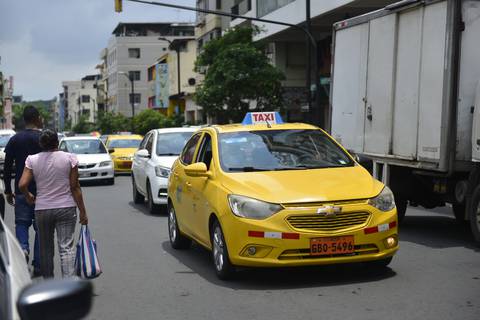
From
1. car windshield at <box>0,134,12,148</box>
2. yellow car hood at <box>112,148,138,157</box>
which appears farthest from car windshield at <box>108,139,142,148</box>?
car windshield at <box>0,134,12,148</box>

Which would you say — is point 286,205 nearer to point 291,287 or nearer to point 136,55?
point 291,287

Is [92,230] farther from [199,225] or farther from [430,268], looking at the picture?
[430,268]

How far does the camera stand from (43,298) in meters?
2.41

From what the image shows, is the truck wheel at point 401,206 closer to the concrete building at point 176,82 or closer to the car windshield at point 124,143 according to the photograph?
the car windshield at point 124,143

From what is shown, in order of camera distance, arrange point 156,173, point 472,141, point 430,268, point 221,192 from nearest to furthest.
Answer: point 221,192 → point 430,268 → point 472,141 → point 156,173

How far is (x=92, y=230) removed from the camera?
523 inches

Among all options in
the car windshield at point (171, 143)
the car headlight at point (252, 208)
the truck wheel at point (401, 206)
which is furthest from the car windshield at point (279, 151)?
the car windshield at point (171, 143)

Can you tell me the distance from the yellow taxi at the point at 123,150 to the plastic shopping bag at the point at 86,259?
66.7ft

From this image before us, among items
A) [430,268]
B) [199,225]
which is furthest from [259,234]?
[430,268]

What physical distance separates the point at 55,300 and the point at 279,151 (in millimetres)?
6973

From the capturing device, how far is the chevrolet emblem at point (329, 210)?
7898mm

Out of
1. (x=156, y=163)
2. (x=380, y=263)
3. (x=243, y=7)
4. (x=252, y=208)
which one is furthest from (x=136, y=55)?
(x=252, y=208)

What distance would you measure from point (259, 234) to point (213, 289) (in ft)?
2.34

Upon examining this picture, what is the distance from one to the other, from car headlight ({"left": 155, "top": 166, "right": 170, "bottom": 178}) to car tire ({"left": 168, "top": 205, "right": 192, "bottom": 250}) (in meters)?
4.39
